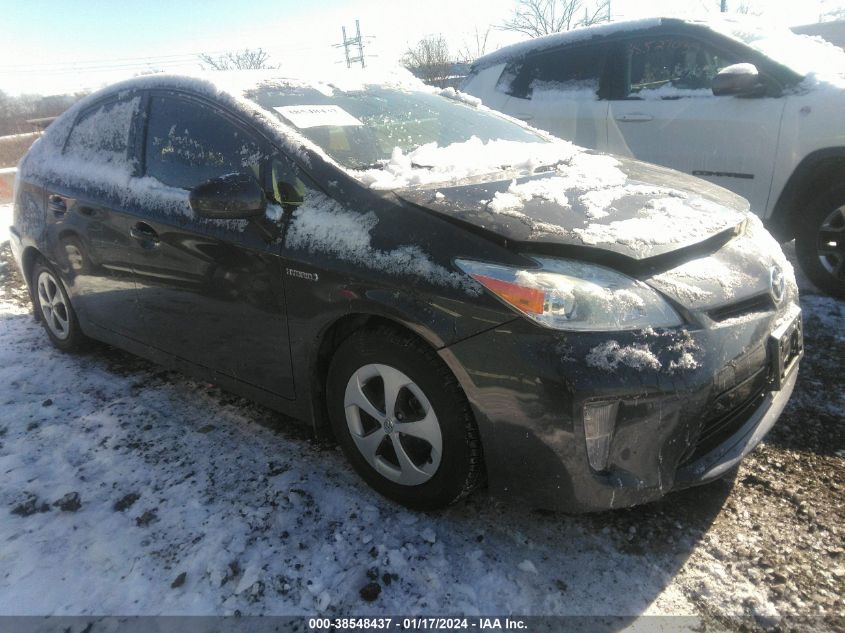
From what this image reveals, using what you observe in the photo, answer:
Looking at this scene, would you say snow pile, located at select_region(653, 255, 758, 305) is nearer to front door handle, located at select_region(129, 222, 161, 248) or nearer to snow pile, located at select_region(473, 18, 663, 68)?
front door handle, located at select_region(129, 222, 161, 248)

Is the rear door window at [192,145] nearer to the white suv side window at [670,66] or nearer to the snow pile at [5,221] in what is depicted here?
the white suv side window at [670,66]

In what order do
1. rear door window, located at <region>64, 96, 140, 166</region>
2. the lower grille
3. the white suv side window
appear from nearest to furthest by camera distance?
the lower grille
rear door window, located at <region>64, 96, 140, 166</region>
the white suv side window

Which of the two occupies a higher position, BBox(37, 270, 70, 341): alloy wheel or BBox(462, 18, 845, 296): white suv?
BBox(462, 18, 845, 296): white suv

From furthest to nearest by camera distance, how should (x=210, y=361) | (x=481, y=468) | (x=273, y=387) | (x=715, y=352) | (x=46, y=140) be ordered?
(x=46, y=140) → (x=210, y=361) → (x=273, y=387) → (x=481, y=468) → (x=715, y=352)

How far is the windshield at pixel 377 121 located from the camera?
2.48 m

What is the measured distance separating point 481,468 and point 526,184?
3.56ft

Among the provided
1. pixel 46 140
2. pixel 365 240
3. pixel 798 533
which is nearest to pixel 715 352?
pixel 798 533

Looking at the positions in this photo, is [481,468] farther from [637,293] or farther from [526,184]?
[526,184]

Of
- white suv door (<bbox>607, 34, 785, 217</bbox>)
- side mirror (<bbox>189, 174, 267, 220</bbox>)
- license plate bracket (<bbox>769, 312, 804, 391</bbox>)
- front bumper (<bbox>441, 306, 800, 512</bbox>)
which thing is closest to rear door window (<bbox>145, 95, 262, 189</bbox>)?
side mirror (<bbox>189, 174, 267, 220</bbox>)

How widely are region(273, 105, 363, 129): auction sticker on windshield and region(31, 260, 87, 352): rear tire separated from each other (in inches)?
83.2

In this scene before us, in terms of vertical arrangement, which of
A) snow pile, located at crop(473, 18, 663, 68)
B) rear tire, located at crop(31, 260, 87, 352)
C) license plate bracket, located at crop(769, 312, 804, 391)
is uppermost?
snow pile, located at crop(473, 18, 663, 68)

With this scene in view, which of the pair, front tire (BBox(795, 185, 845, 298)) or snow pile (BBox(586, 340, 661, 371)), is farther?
front tire (BBox(795, 185, 845, 298))

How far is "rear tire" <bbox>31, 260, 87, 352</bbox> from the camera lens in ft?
12.3

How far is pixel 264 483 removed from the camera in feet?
8.12
